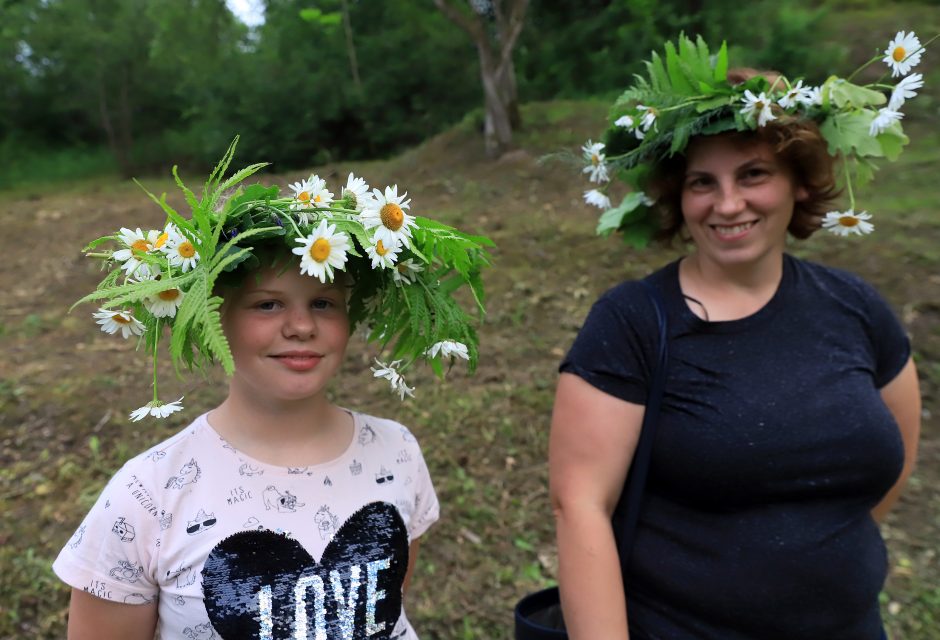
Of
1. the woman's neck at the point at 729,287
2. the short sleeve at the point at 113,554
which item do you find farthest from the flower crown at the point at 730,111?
the short sleeve at the point at 113,554

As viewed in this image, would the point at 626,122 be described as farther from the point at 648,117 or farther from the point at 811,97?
the point at 811,97

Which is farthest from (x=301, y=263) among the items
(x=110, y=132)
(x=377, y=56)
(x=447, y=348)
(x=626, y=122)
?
(x=110, y=132)

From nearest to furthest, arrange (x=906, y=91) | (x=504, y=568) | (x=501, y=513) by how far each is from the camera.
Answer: (x=906, y=91), (x=504, y=568), (x=501, y=513)

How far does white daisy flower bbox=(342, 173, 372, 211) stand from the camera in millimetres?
1507

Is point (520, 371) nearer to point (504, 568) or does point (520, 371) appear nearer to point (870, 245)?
point (504, 568)

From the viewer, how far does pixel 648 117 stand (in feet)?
6.47

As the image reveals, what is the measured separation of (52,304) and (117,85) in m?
11.0

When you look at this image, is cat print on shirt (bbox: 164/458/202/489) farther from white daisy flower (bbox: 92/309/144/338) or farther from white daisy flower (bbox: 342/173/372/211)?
white daisy flower (bbox: 342/173/372/211)

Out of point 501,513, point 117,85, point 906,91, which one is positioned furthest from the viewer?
point 117,85

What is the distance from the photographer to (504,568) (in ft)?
11.0

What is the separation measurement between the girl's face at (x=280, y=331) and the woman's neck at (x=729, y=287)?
0.88 m

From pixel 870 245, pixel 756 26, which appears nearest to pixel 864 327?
pixel 870 245

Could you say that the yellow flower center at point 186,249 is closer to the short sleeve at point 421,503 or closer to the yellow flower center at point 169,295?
the yellow flower center at point 169,295

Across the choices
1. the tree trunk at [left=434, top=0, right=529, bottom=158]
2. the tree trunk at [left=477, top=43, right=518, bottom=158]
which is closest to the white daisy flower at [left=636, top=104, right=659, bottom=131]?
the tree trunk at [left=434, top=0, right=529, bottom=158]
